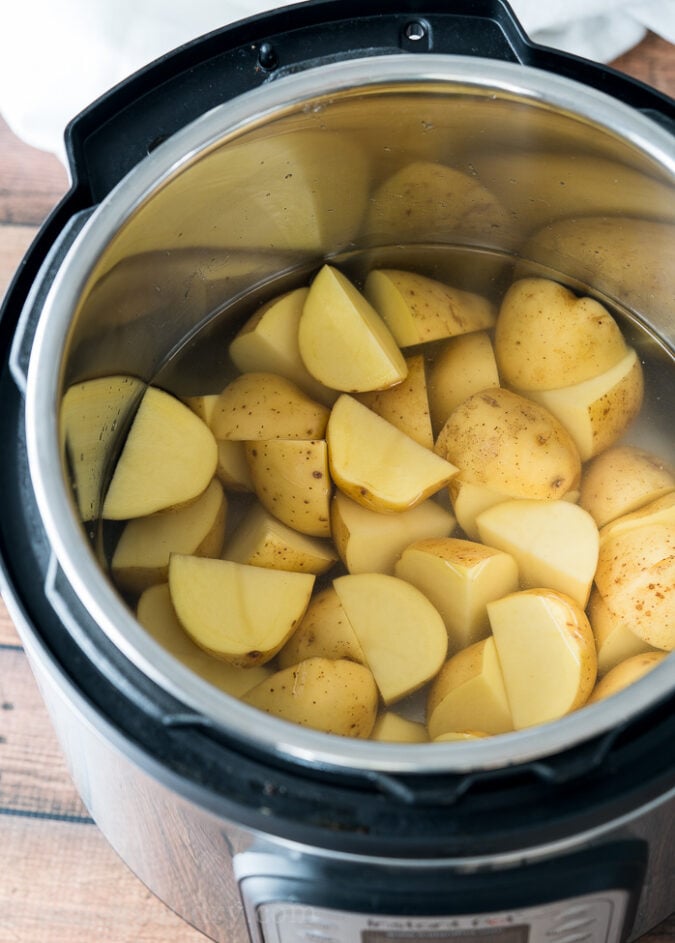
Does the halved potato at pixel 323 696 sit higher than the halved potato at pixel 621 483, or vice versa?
the halved potato at pixel 621 483

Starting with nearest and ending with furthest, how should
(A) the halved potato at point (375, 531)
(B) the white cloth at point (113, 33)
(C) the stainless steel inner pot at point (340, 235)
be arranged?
(C) the stainless steel inner pot at point (340, 235), (A) the halved potato at point (375, 531), (B) the white cloth at point (113, 33)

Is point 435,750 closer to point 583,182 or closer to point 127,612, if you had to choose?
point 127,612

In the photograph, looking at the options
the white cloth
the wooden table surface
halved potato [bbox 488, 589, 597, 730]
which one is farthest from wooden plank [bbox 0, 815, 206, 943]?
the white cloth

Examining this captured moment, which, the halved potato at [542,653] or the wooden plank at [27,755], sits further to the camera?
the wooden plank at [27,755]

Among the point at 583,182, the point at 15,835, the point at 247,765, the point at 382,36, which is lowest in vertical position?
the point at 15,835

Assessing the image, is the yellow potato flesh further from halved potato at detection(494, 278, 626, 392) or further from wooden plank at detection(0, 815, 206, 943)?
wooden plank at detection(0, 815, 206, 943)

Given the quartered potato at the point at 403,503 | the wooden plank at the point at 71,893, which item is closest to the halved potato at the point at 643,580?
the quartered potato at the point at 403,503

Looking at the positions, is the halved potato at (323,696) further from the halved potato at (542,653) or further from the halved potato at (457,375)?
the halved potato at (457,375)

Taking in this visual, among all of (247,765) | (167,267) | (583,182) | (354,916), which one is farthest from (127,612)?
(583,182)
